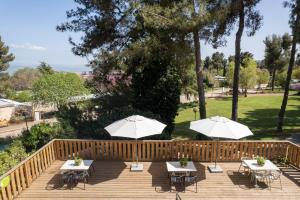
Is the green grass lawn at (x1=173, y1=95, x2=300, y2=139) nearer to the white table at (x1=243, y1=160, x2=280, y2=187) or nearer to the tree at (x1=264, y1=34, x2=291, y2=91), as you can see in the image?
the white table at (x1=243, y1=160, x2=280, y2=187)

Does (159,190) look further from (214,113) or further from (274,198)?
(214,113)

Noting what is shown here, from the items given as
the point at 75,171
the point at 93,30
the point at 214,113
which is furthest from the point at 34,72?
the point at 75,171

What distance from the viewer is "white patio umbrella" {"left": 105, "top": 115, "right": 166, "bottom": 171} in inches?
315

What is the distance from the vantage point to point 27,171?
753 centimetres

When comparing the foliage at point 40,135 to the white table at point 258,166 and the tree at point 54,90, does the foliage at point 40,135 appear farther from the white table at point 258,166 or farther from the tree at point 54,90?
the tree at point 54,90

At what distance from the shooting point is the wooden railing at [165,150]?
30.2 feet

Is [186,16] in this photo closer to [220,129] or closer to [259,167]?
[220,129]

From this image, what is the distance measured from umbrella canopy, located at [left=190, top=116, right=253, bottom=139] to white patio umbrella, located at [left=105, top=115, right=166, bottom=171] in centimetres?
140

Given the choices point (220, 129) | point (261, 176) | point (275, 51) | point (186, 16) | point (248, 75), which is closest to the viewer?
point (261, 176)

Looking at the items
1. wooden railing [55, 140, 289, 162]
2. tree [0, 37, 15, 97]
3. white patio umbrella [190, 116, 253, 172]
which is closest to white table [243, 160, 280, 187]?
white patio umbrella [190, 116, 253, 172]

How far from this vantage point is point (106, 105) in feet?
47.1

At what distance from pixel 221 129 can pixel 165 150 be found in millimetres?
2322

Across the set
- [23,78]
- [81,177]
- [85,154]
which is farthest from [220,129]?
[23,78]

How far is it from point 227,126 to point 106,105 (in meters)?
7.93
